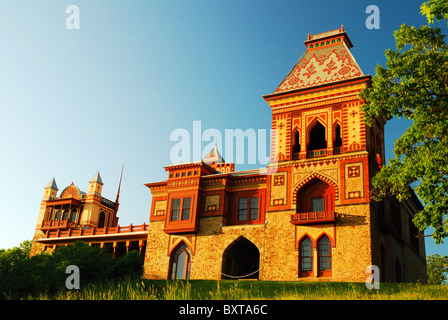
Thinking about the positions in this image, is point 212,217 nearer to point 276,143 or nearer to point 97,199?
point 276,143

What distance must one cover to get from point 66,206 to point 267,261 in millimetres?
38544

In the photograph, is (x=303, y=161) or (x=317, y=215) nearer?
(x=317, y=215)

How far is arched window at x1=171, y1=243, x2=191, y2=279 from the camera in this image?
1496 inches

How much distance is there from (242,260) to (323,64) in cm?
1842

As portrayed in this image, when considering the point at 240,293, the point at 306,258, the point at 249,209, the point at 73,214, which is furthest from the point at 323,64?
the point at 73,214

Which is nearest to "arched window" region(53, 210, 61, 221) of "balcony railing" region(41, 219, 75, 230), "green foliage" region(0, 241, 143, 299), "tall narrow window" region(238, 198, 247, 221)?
"balcony railing" region(41, 219, 75, 230)

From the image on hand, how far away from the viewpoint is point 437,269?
64062 mm

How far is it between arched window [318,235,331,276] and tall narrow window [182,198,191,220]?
480 inches

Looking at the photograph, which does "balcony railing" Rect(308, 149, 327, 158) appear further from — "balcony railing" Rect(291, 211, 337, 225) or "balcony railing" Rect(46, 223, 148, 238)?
"balcony railing" Rect(46, 223, 148, 238)

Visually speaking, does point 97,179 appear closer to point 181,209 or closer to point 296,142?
point 181,209
